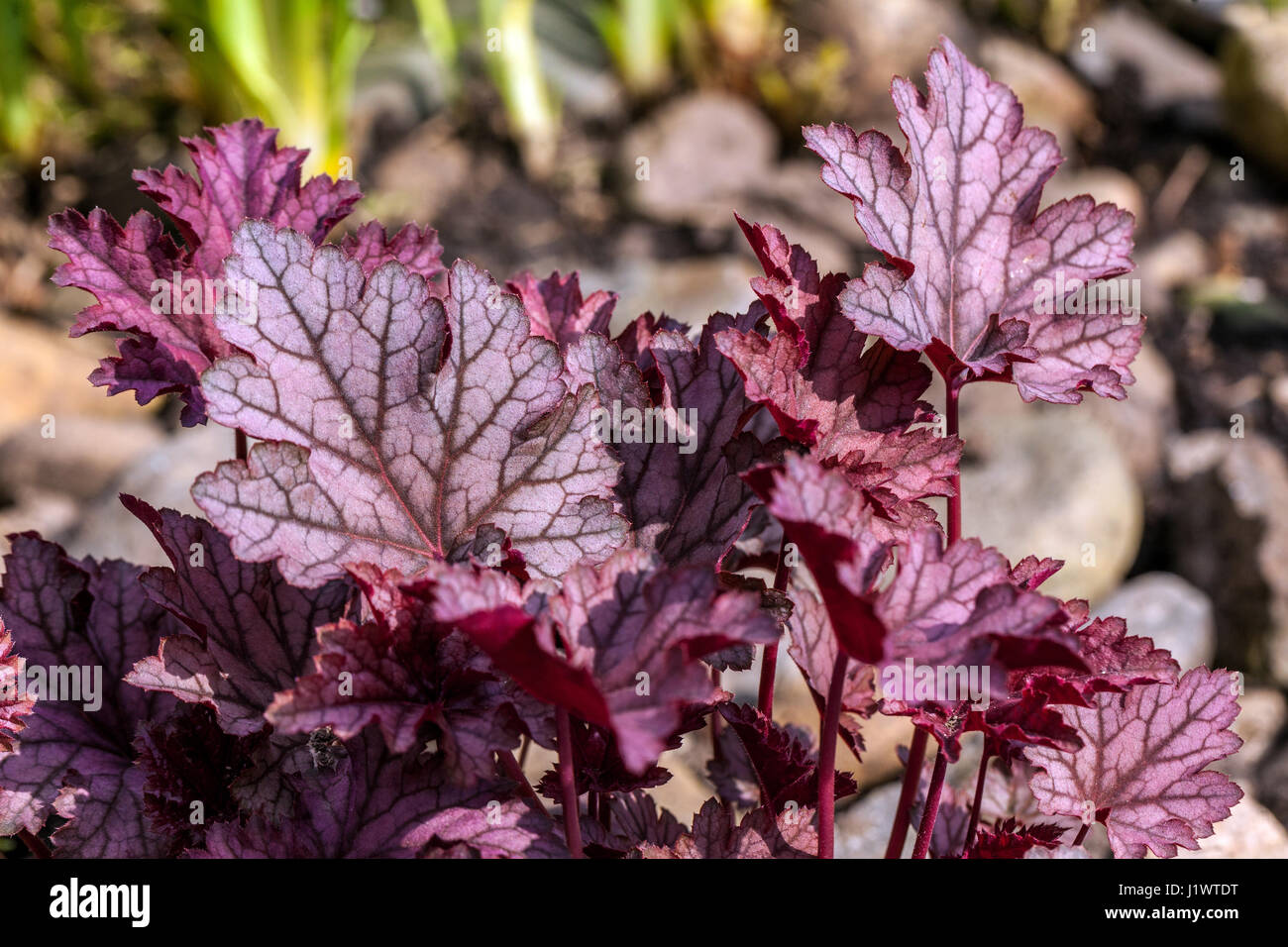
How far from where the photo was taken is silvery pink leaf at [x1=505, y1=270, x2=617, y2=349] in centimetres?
120

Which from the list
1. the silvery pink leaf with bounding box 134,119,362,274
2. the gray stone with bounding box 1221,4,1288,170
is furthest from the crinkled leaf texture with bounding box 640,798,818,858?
the gray stone with bounding box 1221,4,1288,170

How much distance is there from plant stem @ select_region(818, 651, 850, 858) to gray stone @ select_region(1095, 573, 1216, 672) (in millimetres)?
1950

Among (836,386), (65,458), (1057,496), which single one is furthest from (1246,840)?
(65,458)

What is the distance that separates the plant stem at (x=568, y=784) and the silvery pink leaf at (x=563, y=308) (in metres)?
0.47

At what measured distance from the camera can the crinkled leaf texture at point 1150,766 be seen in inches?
40.1

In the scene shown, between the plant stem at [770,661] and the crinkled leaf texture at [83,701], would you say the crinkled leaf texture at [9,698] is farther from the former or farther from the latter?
the plant stem at [770,661]

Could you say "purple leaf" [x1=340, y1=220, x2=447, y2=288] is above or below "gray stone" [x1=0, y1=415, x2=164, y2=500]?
below

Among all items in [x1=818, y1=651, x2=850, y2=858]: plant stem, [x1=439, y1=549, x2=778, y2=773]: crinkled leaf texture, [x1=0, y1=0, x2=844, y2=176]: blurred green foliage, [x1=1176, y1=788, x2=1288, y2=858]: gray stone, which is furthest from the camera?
[x1=0, y1=0, x2=844, y2=176]: blurred green foliage

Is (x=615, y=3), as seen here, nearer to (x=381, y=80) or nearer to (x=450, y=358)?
(x=381, y=80)

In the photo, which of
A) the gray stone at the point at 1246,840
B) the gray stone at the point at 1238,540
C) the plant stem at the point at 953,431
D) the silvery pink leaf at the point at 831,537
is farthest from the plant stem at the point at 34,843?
the gray stone at the point at 1238,540

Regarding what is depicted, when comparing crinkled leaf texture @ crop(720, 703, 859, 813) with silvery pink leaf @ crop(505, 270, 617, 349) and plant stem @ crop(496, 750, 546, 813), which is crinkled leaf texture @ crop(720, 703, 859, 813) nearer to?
plant stem @ crop(496, 750, 546, 813)

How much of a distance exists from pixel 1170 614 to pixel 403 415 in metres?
2.47

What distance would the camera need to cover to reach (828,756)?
924 millimetres
